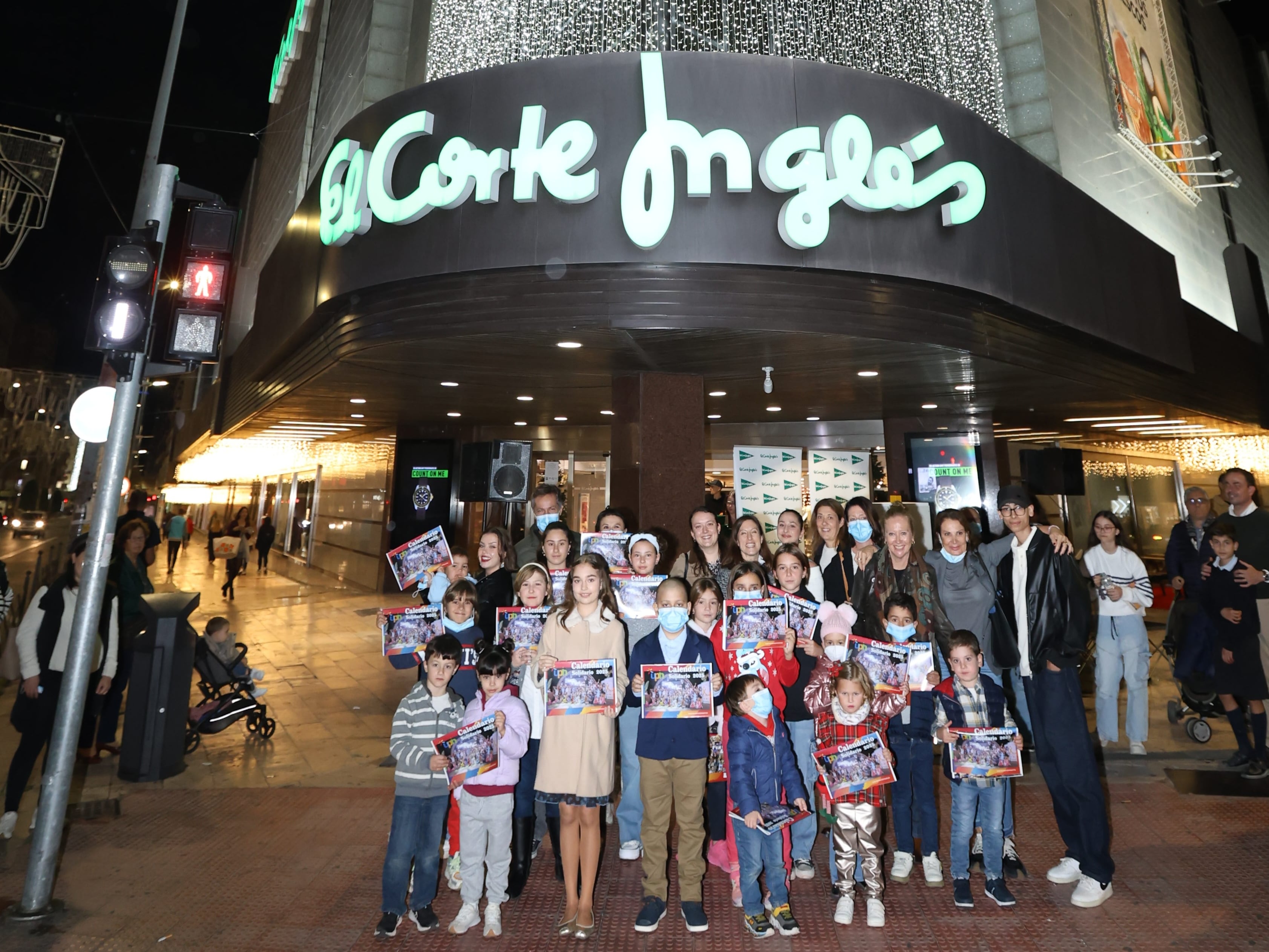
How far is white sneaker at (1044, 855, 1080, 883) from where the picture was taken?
12.3ft

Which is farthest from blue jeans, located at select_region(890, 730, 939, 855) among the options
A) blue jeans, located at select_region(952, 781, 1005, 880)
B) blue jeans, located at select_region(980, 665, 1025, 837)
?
blue jeans, located at select_region(980, 665, 1025, 837)

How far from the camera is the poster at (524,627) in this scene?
13.0 ft

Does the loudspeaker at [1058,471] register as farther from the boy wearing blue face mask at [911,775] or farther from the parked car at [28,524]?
the parked car at [28,524]

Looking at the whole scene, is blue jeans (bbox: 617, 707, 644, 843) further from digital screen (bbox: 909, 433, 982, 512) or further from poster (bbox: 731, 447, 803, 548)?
digital screen (bbox: 909, 433, 982, 512)

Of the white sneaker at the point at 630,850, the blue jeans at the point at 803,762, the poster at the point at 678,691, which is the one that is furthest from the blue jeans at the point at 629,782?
the blue jeans at the point at 803,762

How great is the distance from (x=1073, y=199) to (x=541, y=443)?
35.6 ft

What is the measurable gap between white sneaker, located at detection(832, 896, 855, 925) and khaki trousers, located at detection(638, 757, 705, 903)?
0.70 m

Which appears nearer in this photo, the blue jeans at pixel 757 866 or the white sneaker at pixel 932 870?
the blue jeans at pixel 757 866

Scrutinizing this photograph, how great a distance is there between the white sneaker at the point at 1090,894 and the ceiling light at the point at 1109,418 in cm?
1152

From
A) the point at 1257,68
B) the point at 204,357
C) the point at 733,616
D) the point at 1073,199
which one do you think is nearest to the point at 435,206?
the point at 204,357

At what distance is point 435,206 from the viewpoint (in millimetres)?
7070

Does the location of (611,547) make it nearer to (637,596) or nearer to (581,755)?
(637,596)

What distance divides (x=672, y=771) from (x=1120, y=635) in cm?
503

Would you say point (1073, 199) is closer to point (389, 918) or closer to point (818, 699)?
point (818, 699)
